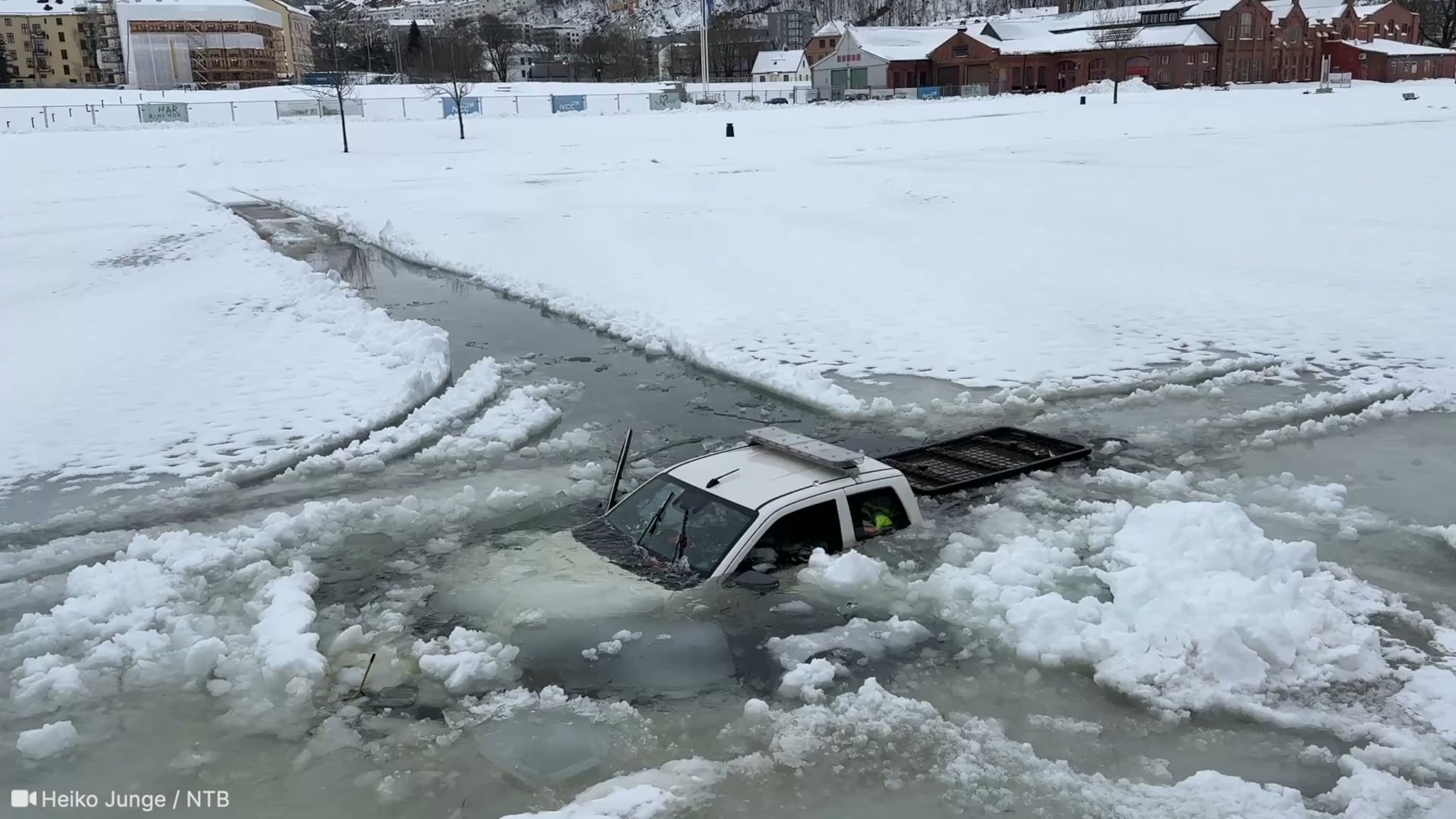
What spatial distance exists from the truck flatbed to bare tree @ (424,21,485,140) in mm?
67345

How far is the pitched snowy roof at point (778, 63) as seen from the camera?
136m

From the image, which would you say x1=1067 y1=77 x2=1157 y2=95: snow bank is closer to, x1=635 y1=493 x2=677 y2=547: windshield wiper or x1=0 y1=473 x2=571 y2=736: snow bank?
x1=635 y1=493 x2=677 y2=547: windshield wiper

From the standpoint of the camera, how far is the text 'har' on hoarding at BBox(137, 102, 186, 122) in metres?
68.9

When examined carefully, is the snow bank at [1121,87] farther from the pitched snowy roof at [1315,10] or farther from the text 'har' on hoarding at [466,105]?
the text 'har' on hoarding at [466,105]

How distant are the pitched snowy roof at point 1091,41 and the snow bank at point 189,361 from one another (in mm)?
88684

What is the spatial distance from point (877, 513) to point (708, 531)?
4.78 feet

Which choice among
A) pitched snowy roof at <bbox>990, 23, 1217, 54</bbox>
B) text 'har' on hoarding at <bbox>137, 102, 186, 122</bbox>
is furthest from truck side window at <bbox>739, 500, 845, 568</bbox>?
pitched snowy roof at <bbox>990, 23, 1217, 54</bbox>

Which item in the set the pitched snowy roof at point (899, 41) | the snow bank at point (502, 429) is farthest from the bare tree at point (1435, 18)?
the snow bank at point (502, 429)

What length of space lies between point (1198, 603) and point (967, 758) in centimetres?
208

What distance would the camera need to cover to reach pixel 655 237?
2459cm

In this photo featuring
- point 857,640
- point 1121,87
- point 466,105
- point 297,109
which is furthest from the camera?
point 1121,87

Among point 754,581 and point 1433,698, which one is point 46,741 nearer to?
point 754,581

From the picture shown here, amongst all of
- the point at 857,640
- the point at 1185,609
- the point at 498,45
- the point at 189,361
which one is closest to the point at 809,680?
the point at 857,640

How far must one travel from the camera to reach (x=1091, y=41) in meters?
100
